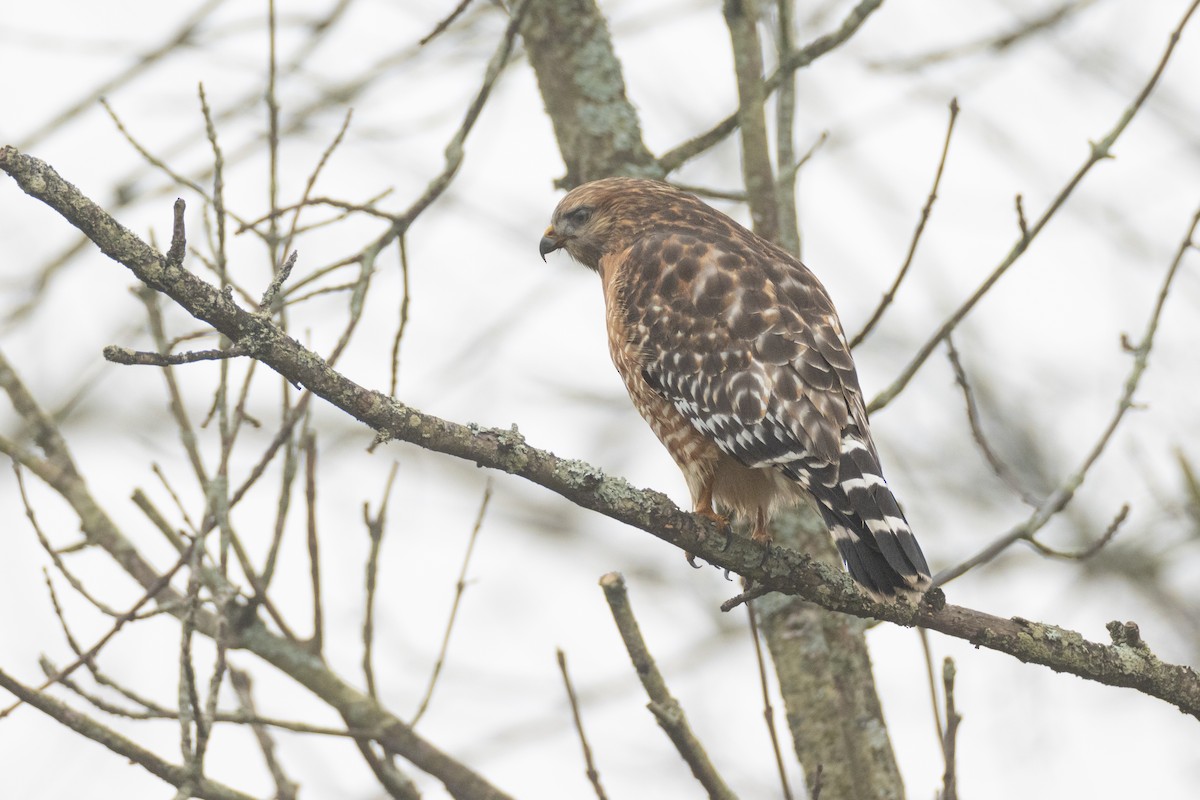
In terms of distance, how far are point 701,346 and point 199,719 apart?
1940mm

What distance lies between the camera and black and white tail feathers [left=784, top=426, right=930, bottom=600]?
10.8 ft

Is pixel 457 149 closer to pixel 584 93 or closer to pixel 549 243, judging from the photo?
pixel 584 93

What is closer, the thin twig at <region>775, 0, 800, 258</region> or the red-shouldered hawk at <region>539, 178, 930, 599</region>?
the red-shouldered hawk at <region>539, 178, 930, 599</region>

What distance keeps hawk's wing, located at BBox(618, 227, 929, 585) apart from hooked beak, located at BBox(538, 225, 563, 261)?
2.62 feet

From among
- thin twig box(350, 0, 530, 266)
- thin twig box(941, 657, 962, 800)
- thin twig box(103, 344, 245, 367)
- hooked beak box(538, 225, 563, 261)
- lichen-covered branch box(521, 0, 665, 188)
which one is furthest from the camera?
hooked beak box(538, 225, 563, 261)

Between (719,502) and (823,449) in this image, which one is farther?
(719,502)

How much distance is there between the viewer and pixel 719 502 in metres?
4.23

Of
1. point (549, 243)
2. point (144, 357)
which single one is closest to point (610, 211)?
point (549, 243)

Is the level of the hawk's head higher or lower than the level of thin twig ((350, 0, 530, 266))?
higher

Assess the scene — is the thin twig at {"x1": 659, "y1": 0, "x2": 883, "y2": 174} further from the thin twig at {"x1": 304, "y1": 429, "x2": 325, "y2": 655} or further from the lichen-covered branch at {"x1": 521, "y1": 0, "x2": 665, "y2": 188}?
the thin twig at {"x1": 304, "y1": 429, "x2": 325, "y2": 655}

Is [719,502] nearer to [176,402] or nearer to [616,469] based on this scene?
[176,402]

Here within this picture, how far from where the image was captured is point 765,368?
4.11 metres

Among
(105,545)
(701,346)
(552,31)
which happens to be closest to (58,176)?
(105,545)

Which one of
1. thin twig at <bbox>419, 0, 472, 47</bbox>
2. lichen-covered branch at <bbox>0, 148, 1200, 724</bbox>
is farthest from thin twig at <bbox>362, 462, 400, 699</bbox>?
thin twig at <bbox>419, 0, 472, 47</bbox>
